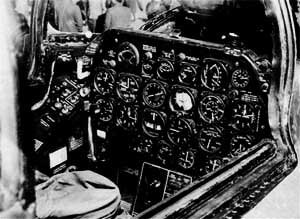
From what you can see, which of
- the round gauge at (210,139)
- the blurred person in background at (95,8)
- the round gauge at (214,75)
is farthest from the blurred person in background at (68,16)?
the round gauge at (210,139)

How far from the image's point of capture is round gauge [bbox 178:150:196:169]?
113 inches

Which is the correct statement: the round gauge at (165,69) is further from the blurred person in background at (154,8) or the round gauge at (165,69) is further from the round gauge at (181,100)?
the blurred person in background at (154,8)

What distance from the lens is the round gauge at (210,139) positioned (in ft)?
8.80

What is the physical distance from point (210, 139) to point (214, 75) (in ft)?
1.50

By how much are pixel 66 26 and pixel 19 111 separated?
236 centimetres

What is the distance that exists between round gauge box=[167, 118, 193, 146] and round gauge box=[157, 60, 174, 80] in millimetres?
335

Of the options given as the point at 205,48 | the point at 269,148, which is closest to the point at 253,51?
the point at 205,48

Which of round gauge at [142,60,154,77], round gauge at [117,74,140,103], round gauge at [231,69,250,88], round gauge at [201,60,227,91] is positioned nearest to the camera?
Answer: round gauge at [231,69,250,88]

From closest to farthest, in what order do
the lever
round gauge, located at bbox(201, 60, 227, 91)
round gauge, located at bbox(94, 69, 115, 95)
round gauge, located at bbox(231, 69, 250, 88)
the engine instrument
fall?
round gauge, located at bbox(231, 69, 250, 88) → round gauge, located at bbox(201, 60, 227, 91) → the engine instrument → round gauge, located at bbox(94, 69, 115, 95) → the lever

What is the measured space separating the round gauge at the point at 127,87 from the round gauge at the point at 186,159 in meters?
0.60

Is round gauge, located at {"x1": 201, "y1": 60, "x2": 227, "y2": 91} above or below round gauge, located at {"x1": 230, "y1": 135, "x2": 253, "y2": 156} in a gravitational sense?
above

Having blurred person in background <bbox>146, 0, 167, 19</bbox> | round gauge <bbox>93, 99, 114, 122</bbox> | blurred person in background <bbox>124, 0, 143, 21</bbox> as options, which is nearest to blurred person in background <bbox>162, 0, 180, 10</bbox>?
blurred person in background <bbox>146, 0, 167, 19</bbox>

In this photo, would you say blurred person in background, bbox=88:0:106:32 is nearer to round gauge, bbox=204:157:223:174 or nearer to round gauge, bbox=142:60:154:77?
round gauge, bbox=142:60:154:77

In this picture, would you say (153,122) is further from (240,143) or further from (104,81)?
(240,143)
